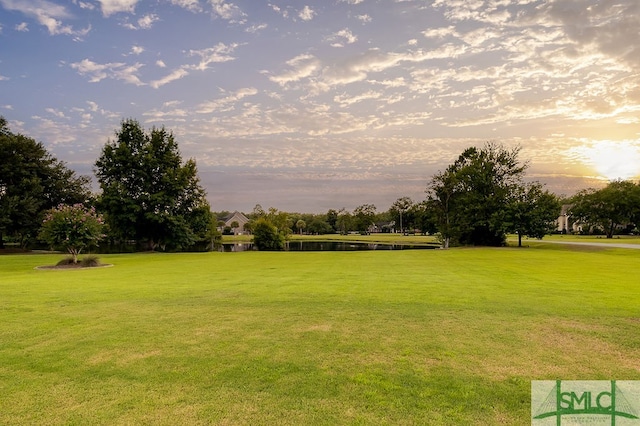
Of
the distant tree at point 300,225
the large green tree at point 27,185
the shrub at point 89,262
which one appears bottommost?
the shrub at point 89,262

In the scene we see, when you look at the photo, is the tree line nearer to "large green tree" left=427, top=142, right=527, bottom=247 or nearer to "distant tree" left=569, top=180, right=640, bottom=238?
"large green tree" left=427, top=142, right=527, bottom=247

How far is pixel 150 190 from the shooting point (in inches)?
1640

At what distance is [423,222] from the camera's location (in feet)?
180

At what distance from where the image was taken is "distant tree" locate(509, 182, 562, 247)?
4000 centimetres

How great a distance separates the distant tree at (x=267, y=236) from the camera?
189 feet

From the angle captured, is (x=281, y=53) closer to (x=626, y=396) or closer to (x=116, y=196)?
(x=626, y=396)

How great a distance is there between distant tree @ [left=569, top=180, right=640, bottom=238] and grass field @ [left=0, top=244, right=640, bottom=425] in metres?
70.5

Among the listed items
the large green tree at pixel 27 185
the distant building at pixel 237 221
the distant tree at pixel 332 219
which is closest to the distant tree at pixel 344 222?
the distant tree at pixel 332 219

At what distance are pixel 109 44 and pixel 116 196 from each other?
73.1ft

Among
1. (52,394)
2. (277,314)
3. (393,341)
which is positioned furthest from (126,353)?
(393,341)

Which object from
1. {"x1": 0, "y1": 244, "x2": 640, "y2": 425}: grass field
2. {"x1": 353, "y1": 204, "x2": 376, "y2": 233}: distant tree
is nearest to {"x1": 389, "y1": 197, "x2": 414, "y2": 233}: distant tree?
{"x1": 353, "y1": 204, "x2": 376, "y2": 233}: distant tree

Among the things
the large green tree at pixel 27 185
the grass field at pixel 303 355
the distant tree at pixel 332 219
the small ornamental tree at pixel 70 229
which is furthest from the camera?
the distant tree at pixel 332 219

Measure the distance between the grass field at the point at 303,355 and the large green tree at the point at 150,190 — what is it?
31.9 m

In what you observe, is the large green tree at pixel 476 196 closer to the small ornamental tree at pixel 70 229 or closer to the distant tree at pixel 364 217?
the small ornamental tree at pixel 70 229
